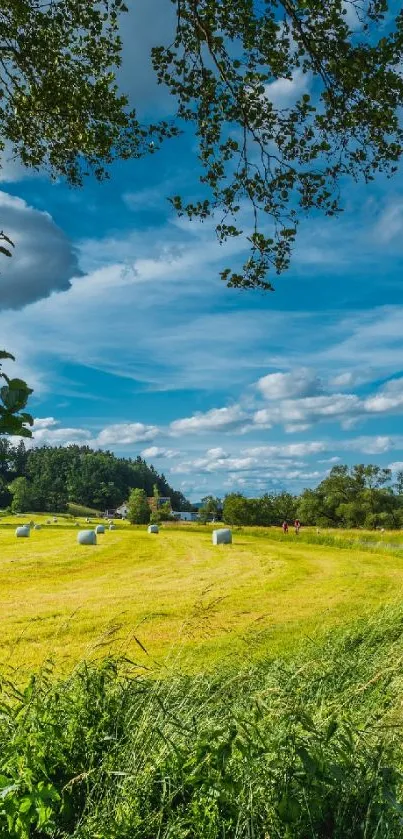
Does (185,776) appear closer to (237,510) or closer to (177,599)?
(177,599)

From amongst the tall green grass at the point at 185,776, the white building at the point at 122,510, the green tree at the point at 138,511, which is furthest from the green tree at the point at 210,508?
the tall green grass at the point at 185,776

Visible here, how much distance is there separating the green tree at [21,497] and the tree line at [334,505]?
38.9 metres

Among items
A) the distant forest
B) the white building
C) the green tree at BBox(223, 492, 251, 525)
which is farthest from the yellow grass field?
the white building

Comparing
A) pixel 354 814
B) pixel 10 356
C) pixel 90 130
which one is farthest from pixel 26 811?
pixel 90 130

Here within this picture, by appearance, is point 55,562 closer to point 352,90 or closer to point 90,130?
point 90,130

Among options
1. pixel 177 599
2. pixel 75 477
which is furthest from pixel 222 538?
pixel 75 477

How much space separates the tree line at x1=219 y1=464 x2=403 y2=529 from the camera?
280 feet

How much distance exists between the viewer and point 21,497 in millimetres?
109750

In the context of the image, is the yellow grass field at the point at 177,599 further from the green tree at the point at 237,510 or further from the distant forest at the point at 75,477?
the distant forest at the point at 75,477

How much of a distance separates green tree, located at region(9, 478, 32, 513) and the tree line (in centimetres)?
3892

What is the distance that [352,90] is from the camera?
314 inches

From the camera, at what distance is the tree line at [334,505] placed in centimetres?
8531

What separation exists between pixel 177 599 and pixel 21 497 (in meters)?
98.2

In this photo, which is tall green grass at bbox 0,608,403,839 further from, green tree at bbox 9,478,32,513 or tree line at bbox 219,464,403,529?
green tree at bbox 9,478,32,513
